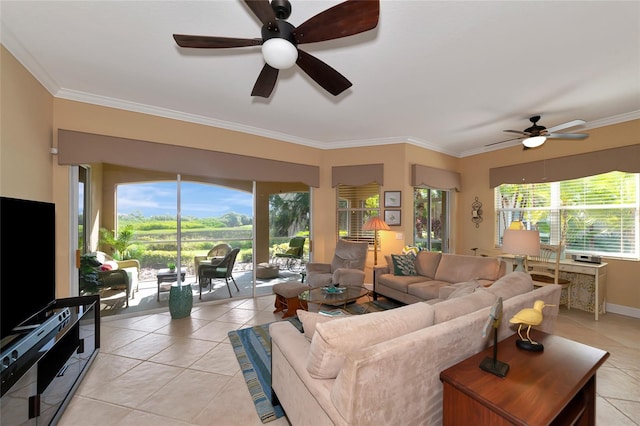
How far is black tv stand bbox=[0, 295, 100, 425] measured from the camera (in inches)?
57.2

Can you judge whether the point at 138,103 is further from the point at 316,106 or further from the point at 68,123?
the point at 316,106

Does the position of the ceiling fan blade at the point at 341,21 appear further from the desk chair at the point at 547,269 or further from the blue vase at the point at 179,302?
the desk chair at the point at 547,269

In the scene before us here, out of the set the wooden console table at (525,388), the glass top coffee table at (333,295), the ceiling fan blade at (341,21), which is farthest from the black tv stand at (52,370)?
the ceiling fan blade at (341,21)

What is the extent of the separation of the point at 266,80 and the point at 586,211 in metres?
5.37

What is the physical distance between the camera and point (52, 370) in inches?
76.8

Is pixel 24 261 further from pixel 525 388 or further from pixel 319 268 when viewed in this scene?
pixel 319 268

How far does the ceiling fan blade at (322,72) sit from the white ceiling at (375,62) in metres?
0.36

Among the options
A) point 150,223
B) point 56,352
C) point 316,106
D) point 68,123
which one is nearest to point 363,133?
point 316,106

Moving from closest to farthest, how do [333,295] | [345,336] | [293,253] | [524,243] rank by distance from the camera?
[345,336], [524,243], [333,295], [293,253]

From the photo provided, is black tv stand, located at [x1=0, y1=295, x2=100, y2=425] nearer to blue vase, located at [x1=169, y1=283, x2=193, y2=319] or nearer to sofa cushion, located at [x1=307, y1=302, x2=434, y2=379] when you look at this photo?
blue vase, located at [x1=169, y1=283, x2=193, y2=319]

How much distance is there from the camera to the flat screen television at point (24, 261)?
1.69m

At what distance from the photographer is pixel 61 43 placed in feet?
7.82

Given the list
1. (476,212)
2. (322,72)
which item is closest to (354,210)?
(476,212)

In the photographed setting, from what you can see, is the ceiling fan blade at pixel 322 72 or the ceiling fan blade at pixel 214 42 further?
the ceiling fan blade at pixel 322 72
